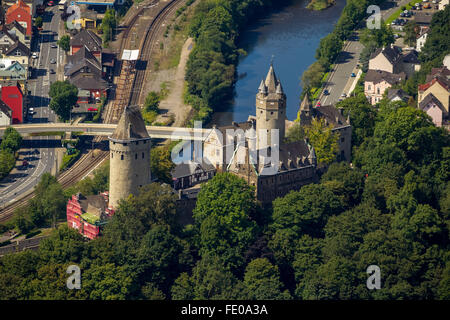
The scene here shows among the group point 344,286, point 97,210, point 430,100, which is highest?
point 430,100

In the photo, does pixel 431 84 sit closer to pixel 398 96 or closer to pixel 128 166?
pixel 398 96

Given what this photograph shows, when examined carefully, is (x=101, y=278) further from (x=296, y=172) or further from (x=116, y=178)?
(x=296, y=172)

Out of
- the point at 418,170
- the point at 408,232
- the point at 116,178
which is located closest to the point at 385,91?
the point at 418,170

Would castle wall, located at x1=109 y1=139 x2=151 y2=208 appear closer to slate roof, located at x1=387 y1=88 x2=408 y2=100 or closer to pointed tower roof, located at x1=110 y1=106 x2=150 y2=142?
pointed tower roof, located at x1=110 y1=106 x2=150 y2=142

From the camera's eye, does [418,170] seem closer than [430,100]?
Yes

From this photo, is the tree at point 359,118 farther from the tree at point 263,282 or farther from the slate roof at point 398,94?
the tree at point 263,282

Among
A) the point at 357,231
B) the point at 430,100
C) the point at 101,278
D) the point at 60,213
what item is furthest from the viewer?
the point at 430,100
